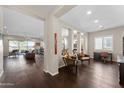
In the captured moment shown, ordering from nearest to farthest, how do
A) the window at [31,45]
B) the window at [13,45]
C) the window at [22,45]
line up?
the window at [13,45], the window at [22,45], the window at [31,45]

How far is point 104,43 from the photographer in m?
8.28

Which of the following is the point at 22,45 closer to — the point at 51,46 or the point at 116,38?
the point at 51,46

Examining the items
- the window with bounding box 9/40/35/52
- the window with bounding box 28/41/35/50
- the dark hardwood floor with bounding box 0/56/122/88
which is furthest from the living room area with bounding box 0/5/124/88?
the window with bounding box 28/41/35/50

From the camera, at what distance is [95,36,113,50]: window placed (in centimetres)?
786

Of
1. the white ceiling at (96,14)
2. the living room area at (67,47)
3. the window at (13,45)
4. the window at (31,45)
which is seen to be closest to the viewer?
the living room area at (67,47)

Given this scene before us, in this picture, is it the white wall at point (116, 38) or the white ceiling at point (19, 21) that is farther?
the white wall at point (116, 38)

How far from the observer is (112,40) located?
7.54 meters

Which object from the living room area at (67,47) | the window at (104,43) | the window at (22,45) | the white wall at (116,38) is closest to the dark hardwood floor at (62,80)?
the living room area at (67,47)

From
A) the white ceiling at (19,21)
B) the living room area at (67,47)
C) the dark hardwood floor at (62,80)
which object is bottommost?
the dark hardwood floor at (62,80)

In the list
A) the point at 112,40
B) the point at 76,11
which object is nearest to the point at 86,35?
the point at 112,40

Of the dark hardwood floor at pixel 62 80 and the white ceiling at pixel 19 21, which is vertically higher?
the white ceiling at pixel 19 21

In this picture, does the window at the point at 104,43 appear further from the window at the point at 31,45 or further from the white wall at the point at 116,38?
the window at the point at 31,45

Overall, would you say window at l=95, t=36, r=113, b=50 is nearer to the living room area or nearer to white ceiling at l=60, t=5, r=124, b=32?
the living room area

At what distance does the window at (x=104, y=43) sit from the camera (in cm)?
786
